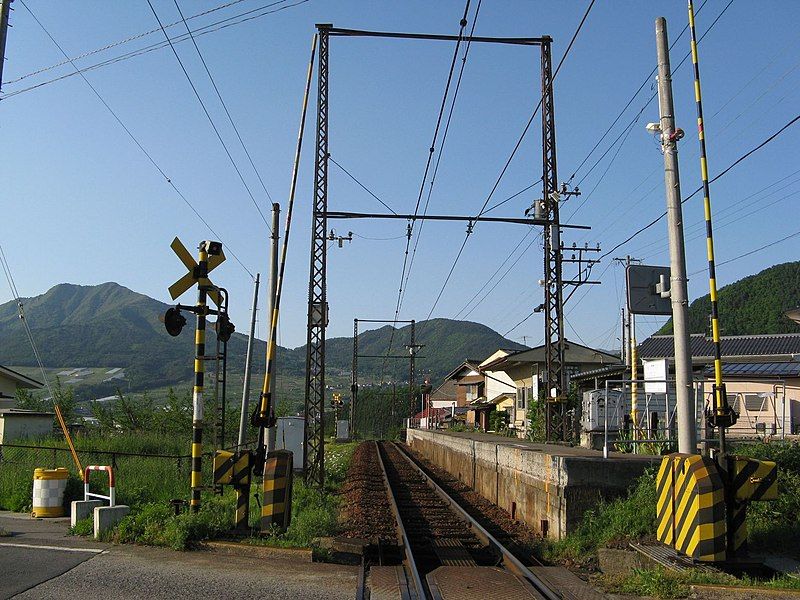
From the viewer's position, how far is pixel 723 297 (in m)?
80.9

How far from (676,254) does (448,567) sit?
471 centimetres

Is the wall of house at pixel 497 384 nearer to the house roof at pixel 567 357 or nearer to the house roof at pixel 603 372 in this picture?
the house roof at pixel 567 357

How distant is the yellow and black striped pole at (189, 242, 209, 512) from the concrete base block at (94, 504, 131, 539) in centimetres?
94

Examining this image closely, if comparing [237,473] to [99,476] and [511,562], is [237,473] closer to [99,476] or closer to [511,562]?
[511,562]

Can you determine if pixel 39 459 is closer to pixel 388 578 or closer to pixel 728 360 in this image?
pixel 388 578

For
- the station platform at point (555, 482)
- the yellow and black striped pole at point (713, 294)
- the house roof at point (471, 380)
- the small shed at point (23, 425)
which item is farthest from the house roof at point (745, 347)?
the house roof at point (471, 380)

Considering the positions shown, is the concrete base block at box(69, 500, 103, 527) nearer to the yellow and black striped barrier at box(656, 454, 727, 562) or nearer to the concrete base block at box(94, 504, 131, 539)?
the concrete base block at box(94, 504, 131, 539)

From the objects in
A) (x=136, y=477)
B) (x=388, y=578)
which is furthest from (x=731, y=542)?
(x=136, y=477)

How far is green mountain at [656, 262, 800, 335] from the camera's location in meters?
67.8

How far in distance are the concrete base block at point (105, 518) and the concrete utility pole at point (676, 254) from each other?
23.3ft

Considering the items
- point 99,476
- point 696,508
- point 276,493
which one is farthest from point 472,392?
point 696,508

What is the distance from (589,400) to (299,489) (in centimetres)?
703

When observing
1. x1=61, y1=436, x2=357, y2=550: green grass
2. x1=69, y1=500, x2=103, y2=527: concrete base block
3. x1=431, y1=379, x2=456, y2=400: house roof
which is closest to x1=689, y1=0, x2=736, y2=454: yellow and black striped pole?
x1=61, y1=436, x2=357, y2=550: green grass

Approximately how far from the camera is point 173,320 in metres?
10.5
